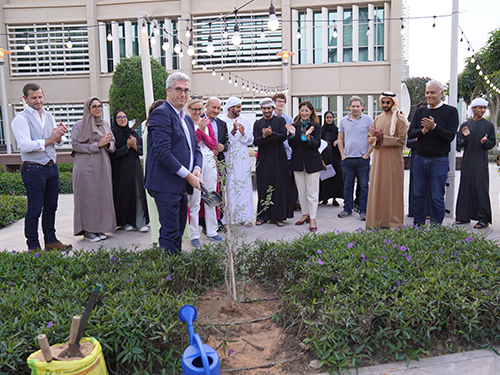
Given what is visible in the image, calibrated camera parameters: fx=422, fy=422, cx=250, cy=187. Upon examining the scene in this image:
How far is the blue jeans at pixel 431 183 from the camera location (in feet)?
18.9

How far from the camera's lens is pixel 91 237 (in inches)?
238

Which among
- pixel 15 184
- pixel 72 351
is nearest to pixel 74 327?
pixel 72 351

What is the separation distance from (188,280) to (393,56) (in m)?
20.0

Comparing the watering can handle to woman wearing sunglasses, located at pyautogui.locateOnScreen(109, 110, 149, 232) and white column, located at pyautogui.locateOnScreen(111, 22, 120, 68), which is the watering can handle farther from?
white column, located at pyautogui.locateOnScreen(111, 22, 120, 68)

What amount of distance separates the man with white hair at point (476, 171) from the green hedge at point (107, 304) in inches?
183

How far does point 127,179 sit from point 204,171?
A: 4.58 feet

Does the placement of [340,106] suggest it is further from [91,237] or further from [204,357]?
[204,357]

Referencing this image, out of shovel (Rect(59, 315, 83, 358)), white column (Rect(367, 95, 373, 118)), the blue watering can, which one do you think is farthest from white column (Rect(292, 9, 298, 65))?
shovel (Rect(59, 315, 83, 358))

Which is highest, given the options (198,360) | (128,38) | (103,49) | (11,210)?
(128,38)

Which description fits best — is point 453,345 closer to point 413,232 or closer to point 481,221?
point 413,232

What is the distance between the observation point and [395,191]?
5.99 meters

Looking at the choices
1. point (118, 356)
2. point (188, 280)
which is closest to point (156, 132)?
point (188, 280)

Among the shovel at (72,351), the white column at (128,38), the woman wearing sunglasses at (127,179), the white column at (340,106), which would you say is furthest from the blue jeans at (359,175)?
the white column at (128,38)

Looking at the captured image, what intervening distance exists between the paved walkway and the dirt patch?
500 mm
